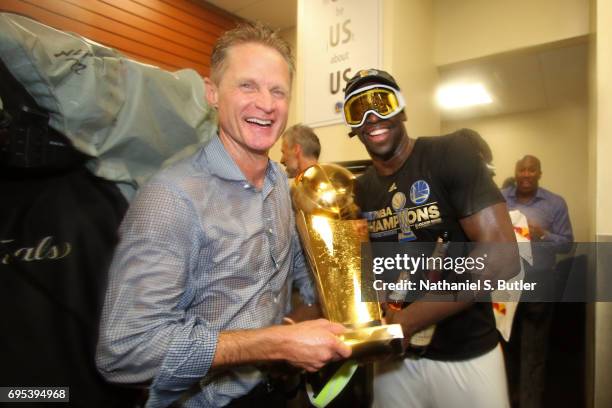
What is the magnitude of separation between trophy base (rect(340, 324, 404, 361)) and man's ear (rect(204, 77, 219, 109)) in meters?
0.79

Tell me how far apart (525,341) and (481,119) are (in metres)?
5.92

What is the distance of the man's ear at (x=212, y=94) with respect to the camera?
1.19m

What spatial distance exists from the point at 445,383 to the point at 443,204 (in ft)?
2.23

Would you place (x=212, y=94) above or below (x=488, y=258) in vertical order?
above

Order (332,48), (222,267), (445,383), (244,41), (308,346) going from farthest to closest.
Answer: (332,48), (445,383), (244,41), (222,267), (308,346)

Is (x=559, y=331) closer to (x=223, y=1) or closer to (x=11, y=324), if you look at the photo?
(x=11, y=324)

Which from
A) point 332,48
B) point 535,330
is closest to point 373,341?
point 535,330

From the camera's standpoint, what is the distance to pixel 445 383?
143 cm

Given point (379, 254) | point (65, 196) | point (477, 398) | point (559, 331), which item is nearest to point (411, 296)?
point (379, 254)

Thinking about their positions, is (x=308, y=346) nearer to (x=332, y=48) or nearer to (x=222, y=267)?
(x=222, y=267)

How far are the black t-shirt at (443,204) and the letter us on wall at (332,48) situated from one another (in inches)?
56.7

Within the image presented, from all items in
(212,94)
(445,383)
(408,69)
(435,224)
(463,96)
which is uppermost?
(463,96)

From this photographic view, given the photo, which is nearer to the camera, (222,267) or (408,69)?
(222,267)

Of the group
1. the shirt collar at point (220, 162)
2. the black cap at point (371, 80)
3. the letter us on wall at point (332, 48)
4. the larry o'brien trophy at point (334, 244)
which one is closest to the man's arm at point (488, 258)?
the larry o'brien trophy at point (334, 244)
